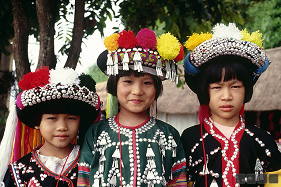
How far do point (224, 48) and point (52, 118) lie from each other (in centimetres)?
148

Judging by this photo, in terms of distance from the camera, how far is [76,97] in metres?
2.35

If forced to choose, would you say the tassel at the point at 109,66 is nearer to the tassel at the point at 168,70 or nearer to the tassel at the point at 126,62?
the tassel at the point at 126,62

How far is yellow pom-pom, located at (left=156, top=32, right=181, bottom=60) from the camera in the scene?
7.64ft

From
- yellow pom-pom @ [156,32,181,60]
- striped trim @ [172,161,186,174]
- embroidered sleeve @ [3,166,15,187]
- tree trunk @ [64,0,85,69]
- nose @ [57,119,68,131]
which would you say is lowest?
embroidered sleeve @ [3,166,15,187]

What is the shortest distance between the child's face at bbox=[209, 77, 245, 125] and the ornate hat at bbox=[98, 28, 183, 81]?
0.44 metres

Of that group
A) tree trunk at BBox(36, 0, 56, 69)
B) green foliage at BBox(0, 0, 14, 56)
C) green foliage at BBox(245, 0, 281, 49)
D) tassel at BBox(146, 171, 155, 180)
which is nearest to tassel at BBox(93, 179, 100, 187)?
tassel at BBox(146, 171, 155, 180)

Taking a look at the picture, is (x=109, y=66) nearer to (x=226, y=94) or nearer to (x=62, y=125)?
(x=62, y=125)

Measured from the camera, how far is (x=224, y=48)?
7.73 feet

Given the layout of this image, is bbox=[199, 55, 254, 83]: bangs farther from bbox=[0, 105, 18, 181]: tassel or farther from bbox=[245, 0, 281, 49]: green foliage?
bbox=[245, 0, 281, 49]: green foliage

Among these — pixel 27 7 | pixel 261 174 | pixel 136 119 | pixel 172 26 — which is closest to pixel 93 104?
pixel 136 119

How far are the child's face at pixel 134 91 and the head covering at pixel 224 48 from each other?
16.5 inches

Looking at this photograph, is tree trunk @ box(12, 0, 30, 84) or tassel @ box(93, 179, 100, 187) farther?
tree trunk @ box(12, 0, 30, 84)

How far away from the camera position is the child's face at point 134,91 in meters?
2.35

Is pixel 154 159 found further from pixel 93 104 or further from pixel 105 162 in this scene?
pixel 93 104
